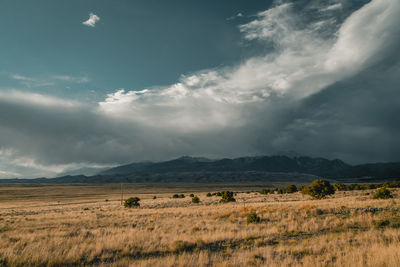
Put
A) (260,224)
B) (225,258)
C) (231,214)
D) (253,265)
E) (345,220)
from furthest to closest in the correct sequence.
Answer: (231,214), (260,224), (345,220), (225,258), (253,265)

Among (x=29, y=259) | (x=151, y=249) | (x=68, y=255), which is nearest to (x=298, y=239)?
(x=151, y=249)

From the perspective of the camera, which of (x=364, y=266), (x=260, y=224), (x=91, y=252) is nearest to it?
(x=364, y=266)

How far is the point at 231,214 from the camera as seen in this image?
72.9 ft

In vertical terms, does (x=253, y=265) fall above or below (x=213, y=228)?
above

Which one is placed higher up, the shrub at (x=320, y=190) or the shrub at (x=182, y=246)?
the shrub at (x=182, y=246)

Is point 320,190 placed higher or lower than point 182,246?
lower

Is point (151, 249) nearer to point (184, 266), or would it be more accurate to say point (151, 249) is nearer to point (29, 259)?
point (184, 266)

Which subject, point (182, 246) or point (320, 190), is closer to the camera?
point (182, 246)

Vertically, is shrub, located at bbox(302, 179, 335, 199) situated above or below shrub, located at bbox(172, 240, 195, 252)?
below

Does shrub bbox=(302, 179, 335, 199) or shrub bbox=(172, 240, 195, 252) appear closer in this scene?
shrub bbox=(172, 240, 195, 252)

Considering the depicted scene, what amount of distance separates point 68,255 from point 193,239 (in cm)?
612

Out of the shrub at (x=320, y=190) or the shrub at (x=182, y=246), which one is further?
the shrub at (x=320, y=190)

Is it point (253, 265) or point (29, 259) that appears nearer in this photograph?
point (253, 265)

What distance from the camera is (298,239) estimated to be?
12047mm
